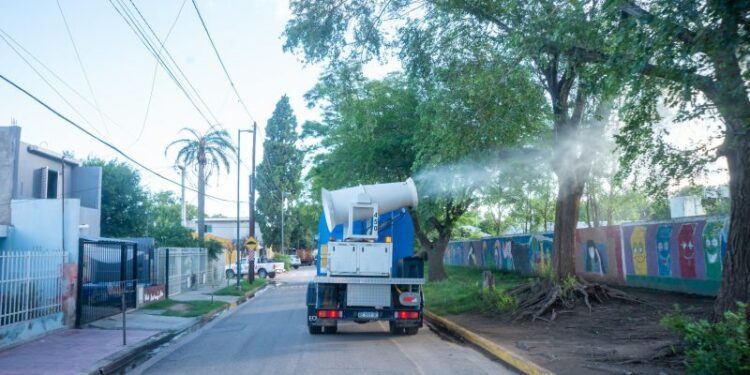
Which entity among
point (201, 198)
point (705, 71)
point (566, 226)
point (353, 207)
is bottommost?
point (566, 226)

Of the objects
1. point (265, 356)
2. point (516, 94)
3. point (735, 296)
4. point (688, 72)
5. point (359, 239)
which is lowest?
point (265, 356)

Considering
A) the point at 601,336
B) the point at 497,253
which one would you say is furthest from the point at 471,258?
the point at 601,336

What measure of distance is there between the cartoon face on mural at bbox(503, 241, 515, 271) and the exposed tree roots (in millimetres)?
16371

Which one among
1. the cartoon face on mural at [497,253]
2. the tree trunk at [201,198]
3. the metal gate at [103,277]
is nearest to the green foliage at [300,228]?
the tree trunk at [201,198]

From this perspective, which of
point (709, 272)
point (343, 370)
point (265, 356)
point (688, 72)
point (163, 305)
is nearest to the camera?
point (688, 72)

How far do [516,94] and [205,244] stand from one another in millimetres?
27328

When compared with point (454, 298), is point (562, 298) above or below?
above

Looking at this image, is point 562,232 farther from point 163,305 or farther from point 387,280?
point 163,305

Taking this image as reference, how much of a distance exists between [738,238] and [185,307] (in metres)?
18.2

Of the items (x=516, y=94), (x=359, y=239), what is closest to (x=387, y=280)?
(x=359, y=239)

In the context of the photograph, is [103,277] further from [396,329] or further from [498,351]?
[498,351]

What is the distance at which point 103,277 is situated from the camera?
59.0 ft

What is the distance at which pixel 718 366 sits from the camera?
709cm

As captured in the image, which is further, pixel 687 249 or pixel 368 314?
pixel 687 249
